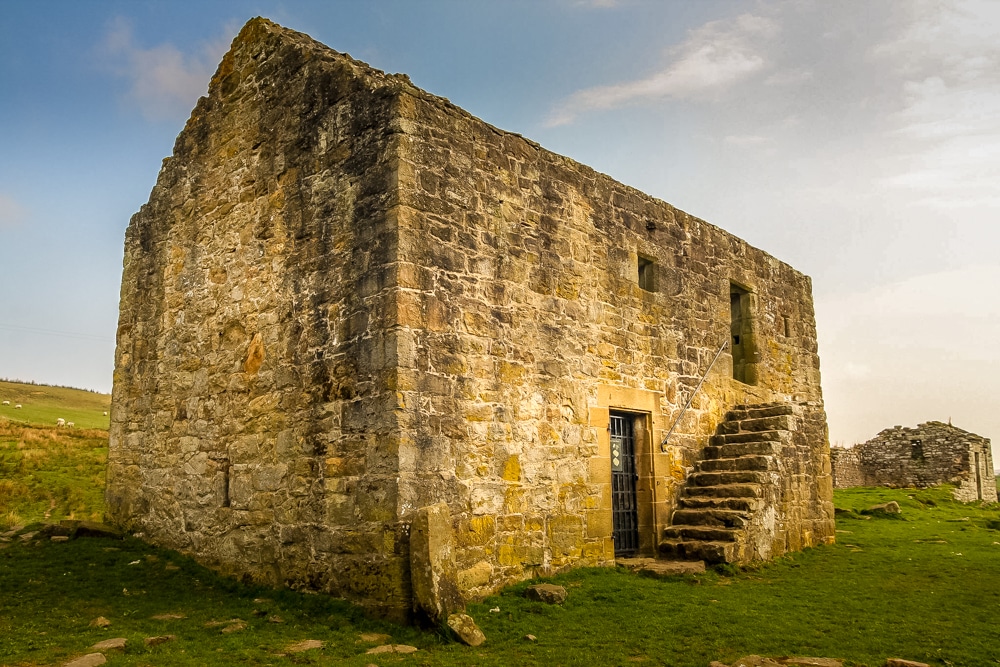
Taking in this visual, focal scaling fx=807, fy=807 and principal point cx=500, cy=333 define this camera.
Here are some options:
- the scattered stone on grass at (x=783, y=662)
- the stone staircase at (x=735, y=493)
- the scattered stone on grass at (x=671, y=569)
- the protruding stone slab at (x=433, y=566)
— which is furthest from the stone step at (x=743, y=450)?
the protruding stone slab at (x=433, y=566)

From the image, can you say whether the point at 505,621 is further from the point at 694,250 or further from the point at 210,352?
the point at 694,250

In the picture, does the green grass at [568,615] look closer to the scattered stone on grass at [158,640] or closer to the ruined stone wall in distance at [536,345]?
the scattered stone on grass at [158,640]

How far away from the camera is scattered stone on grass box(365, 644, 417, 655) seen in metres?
7.01

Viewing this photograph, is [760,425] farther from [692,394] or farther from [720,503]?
[720,503]

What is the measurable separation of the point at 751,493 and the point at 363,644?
21.5 ft

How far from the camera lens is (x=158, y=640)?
Result: 23.1 ft

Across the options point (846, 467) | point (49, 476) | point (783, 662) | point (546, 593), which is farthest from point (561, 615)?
point (846, 467)

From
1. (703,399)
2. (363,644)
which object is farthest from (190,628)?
(703,399)

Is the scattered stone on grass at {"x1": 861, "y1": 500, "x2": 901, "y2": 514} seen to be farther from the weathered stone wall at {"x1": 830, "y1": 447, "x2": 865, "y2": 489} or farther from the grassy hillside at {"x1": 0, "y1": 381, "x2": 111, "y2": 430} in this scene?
the grassy hillside at {"x1": 0, "y1": 381, "x2": 111, "y2": 430}

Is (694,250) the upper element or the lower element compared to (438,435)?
upper

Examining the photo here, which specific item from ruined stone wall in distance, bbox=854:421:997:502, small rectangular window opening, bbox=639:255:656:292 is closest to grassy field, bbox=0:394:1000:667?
small rectangular window opening, bbox=639:255:656:292

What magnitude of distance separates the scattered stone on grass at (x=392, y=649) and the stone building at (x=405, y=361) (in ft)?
2.07

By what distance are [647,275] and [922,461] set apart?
68.3 ft

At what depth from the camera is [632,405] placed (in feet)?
37.6
